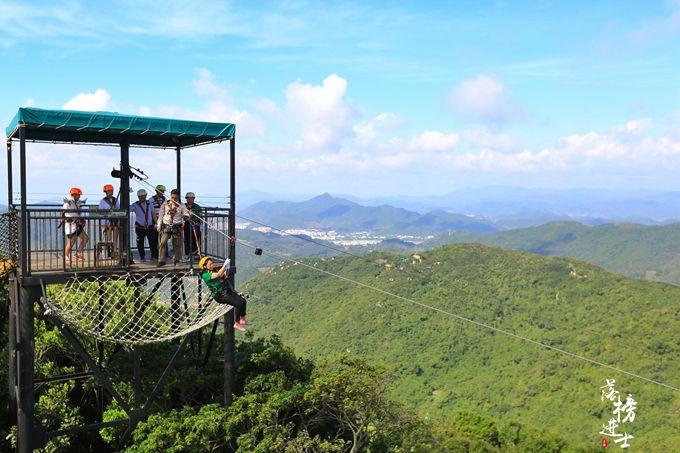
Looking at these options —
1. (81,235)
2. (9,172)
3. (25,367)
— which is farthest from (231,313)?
(9,172)

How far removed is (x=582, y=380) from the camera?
50281 mm

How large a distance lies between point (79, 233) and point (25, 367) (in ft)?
6.41

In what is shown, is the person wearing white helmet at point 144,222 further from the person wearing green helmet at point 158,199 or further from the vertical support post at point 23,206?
the vertical support post at point 23,206

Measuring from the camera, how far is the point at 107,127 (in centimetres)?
761

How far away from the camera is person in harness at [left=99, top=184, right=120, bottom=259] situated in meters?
8.02

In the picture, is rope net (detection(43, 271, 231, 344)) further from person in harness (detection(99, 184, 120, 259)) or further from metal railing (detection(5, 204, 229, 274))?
person in harness (detection(99, 184, 120, 259))

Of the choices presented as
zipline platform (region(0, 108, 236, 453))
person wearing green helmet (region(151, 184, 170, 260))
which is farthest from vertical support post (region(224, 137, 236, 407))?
person wearing green helmet (region(151, 184, 170, 260))

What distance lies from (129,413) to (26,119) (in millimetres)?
4865

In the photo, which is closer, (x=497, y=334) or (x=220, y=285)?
(x=220, y=285)

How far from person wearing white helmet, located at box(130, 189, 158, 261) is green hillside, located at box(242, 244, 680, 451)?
40052 mm

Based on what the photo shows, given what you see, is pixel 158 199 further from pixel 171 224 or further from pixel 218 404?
pixel 218 404

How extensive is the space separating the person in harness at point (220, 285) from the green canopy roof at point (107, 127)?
Result: 6.57 ft

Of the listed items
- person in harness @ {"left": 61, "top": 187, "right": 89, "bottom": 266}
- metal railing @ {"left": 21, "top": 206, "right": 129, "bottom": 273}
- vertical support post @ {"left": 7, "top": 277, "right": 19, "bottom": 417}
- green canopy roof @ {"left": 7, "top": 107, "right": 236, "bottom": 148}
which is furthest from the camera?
vertical support post @ {"left": 7, "top": 277, "right": 19, "bottom": 417}

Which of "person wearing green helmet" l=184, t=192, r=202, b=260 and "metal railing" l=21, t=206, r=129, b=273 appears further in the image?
"person wearing green helmet" l=184, t=192, r=202, b=260
